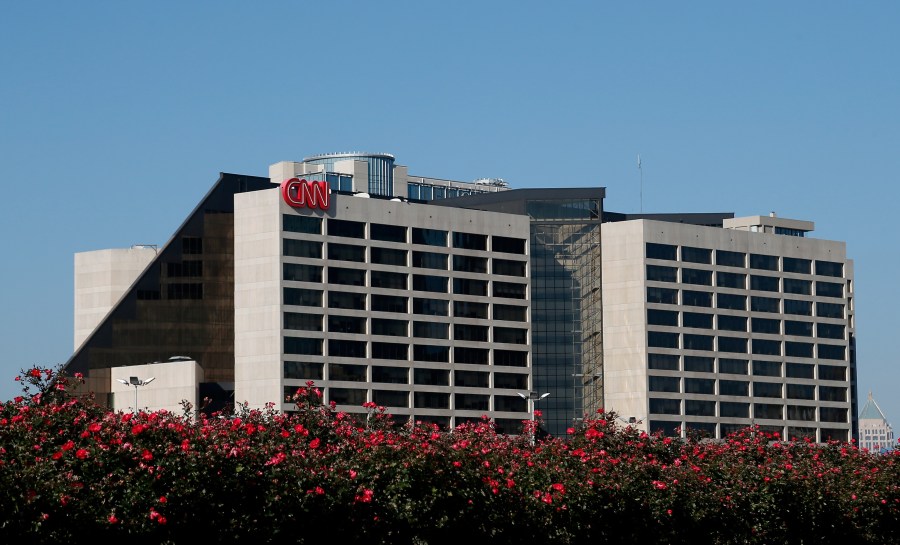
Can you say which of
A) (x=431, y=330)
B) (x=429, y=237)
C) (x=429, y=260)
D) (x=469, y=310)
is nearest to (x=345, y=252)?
(x=429, y=260)

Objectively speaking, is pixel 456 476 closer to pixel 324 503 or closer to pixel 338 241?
pixel 324 503

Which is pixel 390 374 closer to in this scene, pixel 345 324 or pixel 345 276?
pixel 345 324

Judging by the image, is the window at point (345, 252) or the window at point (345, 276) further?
the window at point (345, 252)

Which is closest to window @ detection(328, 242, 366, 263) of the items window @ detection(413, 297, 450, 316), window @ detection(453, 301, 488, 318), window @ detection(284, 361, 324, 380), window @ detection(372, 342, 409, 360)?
window @ detection(413, 297, 450, 316)

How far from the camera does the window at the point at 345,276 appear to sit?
607 ft

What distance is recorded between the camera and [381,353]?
18825 cm

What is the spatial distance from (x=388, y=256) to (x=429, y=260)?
6352 mm

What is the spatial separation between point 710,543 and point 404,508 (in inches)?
764

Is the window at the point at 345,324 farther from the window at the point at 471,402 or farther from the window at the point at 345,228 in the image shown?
the window at the point at 471,402

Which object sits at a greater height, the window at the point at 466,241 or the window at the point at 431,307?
the window at the point at 466,241

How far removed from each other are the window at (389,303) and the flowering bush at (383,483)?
11313 cm

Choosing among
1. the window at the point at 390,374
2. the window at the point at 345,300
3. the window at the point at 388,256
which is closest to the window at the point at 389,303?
the window at the point at 345,300

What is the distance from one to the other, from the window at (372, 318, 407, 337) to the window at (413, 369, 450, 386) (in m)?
5.15

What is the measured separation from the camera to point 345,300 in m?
185
